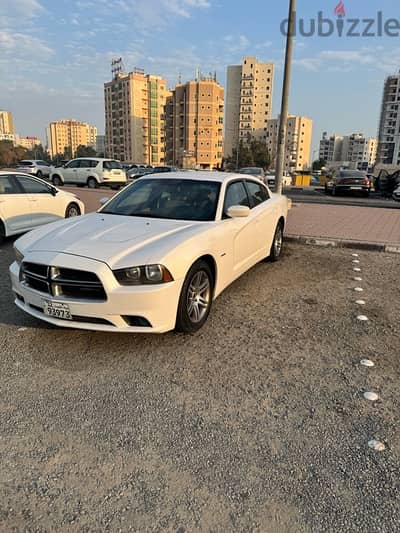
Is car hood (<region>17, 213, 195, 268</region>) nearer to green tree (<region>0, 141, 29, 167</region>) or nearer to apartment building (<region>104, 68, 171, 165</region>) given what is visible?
green tree (<region>0, 141, 29, 167</region>)

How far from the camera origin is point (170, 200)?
4.60 meters

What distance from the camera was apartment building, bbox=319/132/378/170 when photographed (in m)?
158

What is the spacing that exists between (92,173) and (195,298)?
67.7 ft

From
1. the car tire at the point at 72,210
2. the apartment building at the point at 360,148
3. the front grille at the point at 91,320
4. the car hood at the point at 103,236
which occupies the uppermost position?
the apartment building at the point at 360,148

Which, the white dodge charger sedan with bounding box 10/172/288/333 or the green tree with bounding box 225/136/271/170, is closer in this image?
the white dodge charger sedan with bounding box 10/172/288/333

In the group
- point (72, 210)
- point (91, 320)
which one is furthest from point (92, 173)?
point (91, 320)

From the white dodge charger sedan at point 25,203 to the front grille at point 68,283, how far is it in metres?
4.64

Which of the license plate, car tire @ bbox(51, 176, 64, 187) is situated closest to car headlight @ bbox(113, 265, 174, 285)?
Result: the license plate

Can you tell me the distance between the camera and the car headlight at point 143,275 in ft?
10.6

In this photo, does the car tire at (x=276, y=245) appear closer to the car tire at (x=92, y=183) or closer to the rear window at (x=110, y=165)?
the rear window at (x=110, y=165)

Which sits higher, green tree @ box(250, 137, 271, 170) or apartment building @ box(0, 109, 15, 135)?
apartment building @ box(0, 109, 15, 135)

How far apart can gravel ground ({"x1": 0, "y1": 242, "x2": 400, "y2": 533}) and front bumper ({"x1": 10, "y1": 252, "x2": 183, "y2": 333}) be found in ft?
1.03

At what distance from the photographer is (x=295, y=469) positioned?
86.8 inches

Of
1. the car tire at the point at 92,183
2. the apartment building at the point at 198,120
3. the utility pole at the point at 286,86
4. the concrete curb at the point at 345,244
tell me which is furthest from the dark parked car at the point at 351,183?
the apartment building at the point at 198,120
